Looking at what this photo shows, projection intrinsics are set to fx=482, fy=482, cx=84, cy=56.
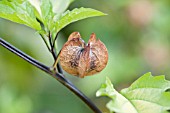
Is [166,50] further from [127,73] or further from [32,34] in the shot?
[32,34]

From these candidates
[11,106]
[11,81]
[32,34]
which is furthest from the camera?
[32,34]

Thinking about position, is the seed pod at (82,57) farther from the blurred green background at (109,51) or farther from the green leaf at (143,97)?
the blurred green background at (109,51)

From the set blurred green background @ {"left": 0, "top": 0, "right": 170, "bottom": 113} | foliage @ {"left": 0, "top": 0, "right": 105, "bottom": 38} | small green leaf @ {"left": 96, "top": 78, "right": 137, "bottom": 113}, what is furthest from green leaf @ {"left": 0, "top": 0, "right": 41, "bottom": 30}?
blurred green background @ {"left": 0, "top": 0, "right": 170, "bottom": 113}

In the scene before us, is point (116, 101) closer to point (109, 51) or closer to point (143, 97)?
point (143, 97)

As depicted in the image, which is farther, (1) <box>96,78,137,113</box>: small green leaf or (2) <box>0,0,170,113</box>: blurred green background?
(2) <box>0,0,170,113</box>: blurred green background

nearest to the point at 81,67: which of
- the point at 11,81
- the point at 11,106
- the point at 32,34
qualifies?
the point at 11,106

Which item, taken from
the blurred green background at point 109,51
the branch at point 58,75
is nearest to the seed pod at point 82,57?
the branch at point 58,75

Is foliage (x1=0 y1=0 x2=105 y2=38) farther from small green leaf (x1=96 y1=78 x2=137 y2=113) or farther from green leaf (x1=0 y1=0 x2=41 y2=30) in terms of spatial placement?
small green leaf (x1=96 y1=78 x2=137 y2=113)
